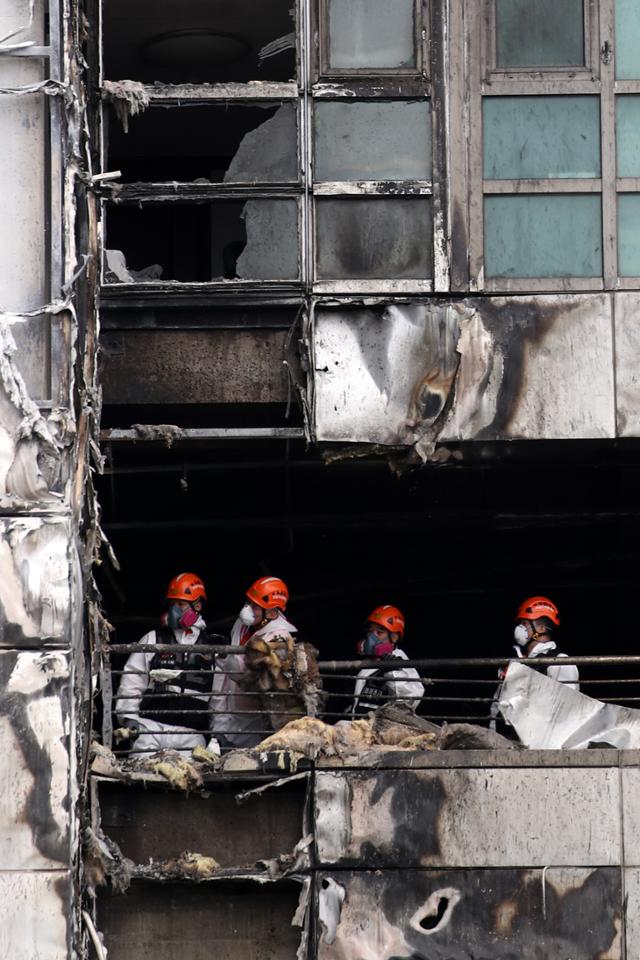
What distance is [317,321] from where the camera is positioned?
12.3 m

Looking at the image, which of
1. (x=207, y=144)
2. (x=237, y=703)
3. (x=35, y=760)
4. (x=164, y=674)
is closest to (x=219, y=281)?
(x=164, y=674)

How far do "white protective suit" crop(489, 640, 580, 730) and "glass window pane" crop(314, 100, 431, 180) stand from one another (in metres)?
3.70

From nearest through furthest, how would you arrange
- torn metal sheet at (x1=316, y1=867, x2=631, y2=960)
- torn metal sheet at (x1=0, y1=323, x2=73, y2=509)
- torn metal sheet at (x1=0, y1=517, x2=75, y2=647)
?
torn metal sheet at (x1=0, y1=517, x2=75, y2=647), torn metal sheet at (x1=0, y1=323, x2=73, y2=509), torn metal sheet at (x1=316, y1=867, x2=631, y2=960)

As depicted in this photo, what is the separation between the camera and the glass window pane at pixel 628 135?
40.6ft

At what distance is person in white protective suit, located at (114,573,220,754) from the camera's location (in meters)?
12.0

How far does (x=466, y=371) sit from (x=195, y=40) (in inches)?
194

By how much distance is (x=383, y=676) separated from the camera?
13.0 metres

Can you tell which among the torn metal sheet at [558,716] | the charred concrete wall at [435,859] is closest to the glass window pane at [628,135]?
the torn metal sheet at [558,716]

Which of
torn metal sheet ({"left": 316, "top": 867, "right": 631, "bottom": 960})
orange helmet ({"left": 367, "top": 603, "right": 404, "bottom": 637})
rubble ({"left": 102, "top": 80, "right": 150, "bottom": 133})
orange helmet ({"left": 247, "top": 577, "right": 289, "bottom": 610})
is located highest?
rubble ({"left": 102, "top": 80, "right": 150, "bottom": 133})

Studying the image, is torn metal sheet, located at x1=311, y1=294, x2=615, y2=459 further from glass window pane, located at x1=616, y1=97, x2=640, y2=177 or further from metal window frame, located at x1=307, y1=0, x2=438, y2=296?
glass window pane, located at x1=616, y1=97, x2=640, y2=177

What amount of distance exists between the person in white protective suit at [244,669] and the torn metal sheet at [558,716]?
1666mm

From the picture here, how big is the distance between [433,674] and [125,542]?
3315mm

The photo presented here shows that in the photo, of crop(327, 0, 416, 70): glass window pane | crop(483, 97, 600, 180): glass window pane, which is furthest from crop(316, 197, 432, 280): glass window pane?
crop(327, 0, 416, 70): glass window pane

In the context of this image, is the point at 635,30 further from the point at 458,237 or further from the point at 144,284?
the point at 144,284
